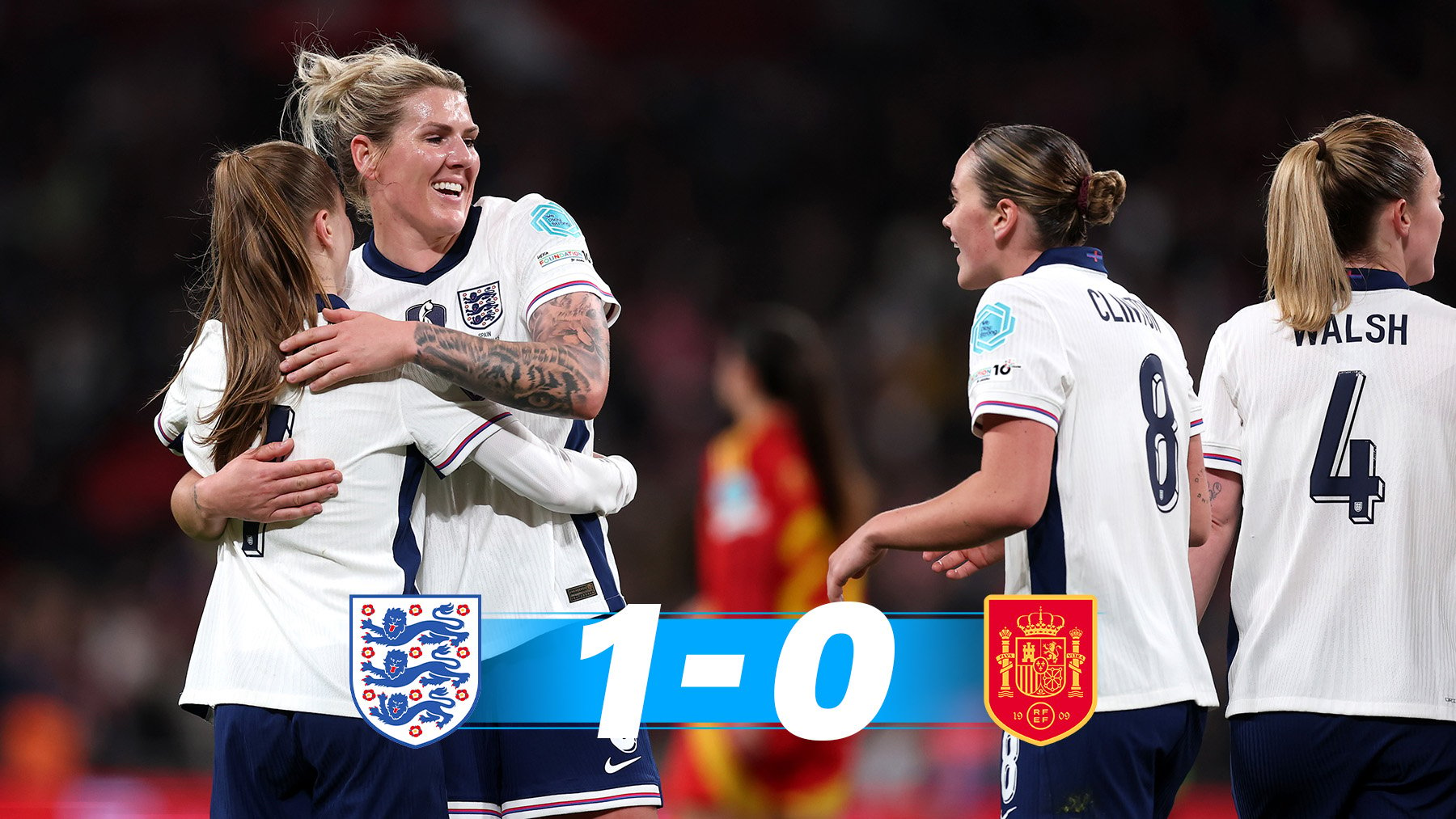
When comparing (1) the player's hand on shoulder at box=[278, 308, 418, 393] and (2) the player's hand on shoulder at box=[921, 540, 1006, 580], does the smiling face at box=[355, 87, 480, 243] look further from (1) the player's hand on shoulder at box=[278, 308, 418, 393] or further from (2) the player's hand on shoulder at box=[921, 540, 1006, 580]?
(2) the player's hand on shoulder at box=[921, 540, 1006, 580]

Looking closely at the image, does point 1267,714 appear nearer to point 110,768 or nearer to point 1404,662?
point 1404,662

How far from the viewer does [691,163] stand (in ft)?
31.3

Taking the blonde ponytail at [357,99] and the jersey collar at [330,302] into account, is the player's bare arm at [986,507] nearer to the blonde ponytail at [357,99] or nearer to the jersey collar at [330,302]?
the jersey collar at [330,302]

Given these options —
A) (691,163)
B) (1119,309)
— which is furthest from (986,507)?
(691,163)

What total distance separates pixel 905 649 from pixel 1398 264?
1.33 m

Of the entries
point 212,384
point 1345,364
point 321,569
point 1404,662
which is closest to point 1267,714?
point 1404,662

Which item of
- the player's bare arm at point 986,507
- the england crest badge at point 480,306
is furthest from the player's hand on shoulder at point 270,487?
the player's bare arm at point 986,507

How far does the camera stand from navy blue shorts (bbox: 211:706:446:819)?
233 centimetres

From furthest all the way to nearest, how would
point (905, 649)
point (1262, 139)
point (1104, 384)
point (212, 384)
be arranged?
point (1262, 139)
point (905, 649)
point (212, 384)
point (1104, 384)

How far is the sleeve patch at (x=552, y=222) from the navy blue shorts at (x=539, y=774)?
1063 millimetres

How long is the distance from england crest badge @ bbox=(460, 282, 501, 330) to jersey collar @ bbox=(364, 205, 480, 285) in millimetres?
79

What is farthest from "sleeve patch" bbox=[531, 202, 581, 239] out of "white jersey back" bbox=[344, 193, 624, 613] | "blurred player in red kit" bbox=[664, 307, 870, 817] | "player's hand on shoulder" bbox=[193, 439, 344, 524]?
"blurred player in red kit" bbox=[664, 307, 870, 817]

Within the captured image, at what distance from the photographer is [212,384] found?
248 cm

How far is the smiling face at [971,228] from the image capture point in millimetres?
2541
